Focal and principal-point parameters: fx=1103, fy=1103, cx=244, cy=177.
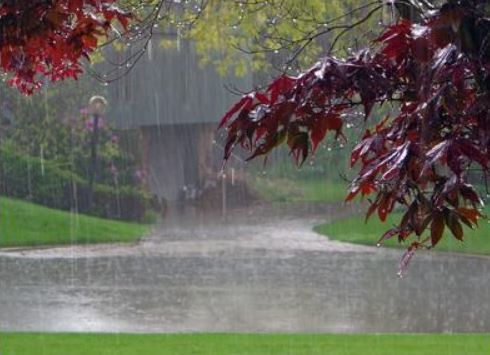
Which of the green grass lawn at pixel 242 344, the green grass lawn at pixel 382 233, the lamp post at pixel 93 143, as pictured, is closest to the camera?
the green grass lawn at pixel 242 344

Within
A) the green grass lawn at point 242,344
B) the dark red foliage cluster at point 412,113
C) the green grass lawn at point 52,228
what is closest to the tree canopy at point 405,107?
the dark red foliage cluster at point 412,113

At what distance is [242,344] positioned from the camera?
8.93 m

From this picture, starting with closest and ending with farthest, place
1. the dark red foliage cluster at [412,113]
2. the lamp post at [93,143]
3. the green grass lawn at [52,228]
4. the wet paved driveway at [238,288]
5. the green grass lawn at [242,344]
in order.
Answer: the dark red foliage cluster at [412,113]
the green grass lawn at [242,344]
the wet paved driveway at [238,288]
the green grass lawn at [52,228]
the lamp post at [93,143]

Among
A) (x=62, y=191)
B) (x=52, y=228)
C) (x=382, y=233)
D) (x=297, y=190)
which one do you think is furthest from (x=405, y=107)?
(x=297, y=190)

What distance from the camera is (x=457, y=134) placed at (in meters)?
2.49

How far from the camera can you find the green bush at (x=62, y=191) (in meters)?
21.1

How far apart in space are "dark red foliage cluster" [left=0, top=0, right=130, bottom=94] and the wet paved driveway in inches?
240

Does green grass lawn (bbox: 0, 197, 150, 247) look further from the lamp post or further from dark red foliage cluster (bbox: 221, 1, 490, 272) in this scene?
dark red foliage cluster (bbox: 221, 1, 490, 272)

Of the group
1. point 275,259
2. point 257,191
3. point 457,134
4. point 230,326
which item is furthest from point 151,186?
point 457,134

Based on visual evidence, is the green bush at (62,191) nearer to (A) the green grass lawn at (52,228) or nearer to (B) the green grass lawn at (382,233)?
(A) the green grass lawn at (52,228)

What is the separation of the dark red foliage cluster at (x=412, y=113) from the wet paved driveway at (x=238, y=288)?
23.6ft

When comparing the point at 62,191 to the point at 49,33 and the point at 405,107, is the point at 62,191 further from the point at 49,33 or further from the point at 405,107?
the point at 405,107

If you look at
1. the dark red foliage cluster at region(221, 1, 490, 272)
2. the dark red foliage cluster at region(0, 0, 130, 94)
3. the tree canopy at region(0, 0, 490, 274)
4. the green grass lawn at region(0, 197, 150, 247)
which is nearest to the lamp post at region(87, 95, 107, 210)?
the green grass lawn at region(0, 197, 150, 247)

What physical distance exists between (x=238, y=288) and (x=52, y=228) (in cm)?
694
